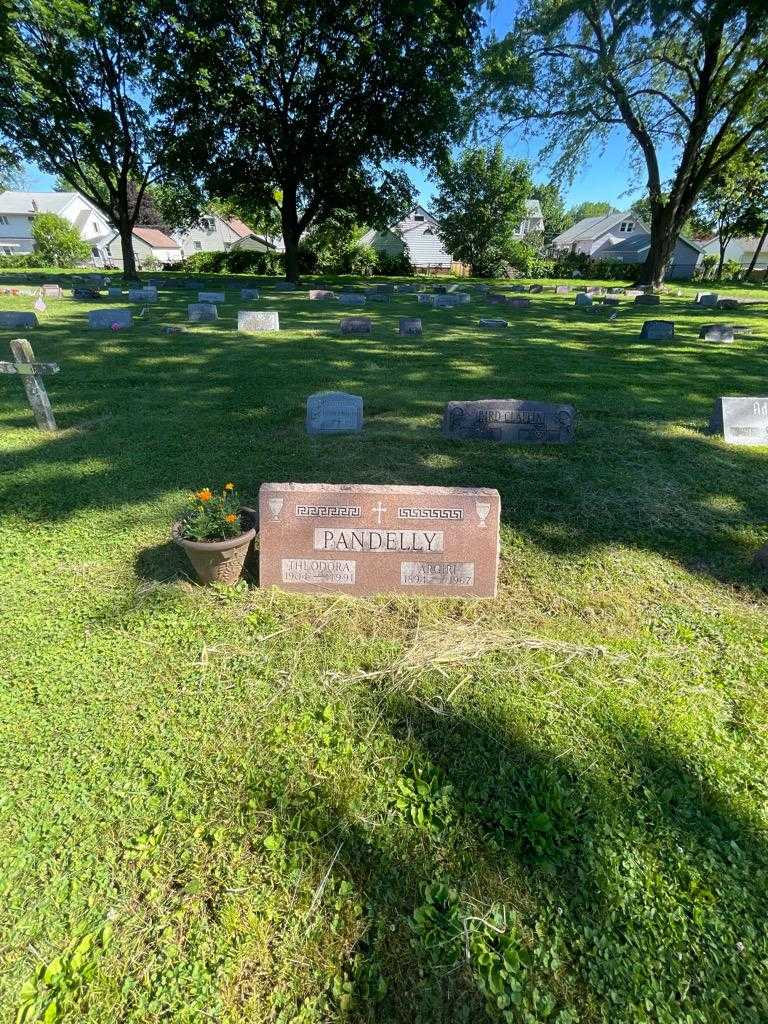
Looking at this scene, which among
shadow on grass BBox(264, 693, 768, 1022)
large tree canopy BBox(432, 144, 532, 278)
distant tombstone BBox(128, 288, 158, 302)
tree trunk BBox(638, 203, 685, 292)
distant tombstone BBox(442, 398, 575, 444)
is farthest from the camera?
large tree canopy BBox(432, 144, 532, 278)

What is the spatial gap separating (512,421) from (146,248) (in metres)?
67.4

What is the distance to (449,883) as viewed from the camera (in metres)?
1.73

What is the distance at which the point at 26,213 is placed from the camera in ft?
177

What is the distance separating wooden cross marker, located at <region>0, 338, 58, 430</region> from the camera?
189 inches

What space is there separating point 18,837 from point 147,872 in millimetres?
521

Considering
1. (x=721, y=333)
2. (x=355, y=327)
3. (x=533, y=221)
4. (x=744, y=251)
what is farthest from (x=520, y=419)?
(x=744, y=251)

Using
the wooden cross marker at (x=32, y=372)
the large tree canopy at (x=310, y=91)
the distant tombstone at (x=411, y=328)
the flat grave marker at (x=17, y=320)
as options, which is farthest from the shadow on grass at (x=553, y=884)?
the large tree canopy at (x=310, y=91)

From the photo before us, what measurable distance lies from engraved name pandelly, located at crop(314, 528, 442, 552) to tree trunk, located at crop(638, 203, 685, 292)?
2734 centimetres

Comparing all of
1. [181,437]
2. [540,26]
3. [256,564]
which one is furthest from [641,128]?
[256,564]

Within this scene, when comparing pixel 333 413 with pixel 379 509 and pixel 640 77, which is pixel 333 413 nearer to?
pixel 379 509

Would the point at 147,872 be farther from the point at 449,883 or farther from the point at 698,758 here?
the point at 698,758

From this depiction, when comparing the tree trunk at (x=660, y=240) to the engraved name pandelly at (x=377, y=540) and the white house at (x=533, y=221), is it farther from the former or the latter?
the white house at (x=533, y=221)

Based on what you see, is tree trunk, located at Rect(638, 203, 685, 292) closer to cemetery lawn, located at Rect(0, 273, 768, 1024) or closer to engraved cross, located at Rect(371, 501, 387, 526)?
cemetery lawn, located at Rect(0, 273, 768, 1024)

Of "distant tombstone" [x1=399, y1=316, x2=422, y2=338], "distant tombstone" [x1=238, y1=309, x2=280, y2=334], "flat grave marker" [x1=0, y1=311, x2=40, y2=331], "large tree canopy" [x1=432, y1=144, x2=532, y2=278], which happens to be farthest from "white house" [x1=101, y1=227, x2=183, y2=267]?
"distant tombstone" [x1=399, y1=316, x2=422, y2=338]
